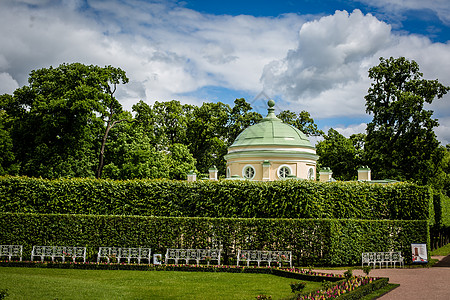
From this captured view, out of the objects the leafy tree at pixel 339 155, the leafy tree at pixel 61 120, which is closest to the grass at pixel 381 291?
the leafy tree at pixel 61 120

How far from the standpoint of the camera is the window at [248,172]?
1527 inches

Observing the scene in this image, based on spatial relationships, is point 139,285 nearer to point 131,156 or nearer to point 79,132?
point 79,132

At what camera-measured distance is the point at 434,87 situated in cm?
4406

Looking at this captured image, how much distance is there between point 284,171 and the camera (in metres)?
38.3

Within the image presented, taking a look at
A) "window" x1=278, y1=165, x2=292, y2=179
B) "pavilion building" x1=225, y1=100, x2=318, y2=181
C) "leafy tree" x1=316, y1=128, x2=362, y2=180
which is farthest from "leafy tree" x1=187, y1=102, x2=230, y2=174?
"window" x1=278, y1=165, x2=292, y2=179

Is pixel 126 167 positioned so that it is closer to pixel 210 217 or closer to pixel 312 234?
pixel 210 217

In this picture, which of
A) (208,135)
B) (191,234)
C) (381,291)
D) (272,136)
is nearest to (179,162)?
(208,135)

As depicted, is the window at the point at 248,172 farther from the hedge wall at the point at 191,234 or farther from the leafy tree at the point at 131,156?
the hedge wall at the point at 191,234

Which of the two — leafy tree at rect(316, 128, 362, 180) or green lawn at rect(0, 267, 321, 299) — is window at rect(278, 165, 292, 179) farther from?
green lawn at rect(0, 267, 321, 299)

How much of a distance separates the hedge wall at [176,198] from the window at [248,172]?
13.3 m

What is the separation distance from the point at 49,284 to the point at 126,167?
2593cm

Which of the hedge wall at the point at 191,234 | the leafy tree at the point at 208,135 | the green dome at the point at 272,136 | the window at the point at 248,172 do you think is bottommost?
the hedge wall at the point at 191,234

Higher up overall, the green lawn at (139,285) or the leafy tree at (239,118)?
the leafy tree at (239,118)

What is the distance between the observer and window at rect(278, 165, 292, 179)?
3819 cm
